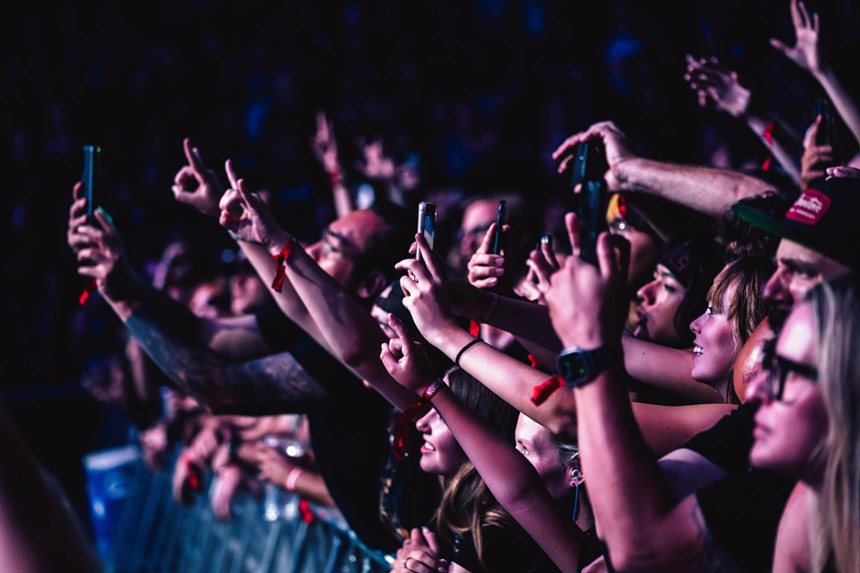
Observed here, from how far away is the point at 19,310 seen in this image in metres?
Answer: 8.06

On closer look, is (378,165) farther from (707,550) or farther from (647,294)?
(707,550)

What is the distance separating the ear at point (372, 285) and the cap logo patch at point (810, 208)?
1.85m

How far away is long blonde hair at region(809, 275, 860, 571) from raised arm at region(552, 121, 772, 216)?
5.07 ft

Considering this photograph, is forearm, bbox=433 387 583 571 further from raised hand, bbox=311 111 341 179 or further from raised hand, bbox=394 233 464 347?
raised hand, bbox=311 111 341 179

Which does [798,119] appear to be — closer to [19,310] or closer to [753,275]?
[753,275]

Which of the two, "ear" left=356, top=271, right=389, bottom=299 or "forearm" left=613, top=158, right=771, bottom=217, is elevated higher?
"forearm" left=613, top=158, right=771, bottom=217

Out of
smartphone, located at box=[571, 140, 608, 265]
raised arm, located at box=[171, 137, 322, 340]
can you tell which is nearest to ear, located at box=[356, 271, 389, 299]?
raised arm, located at box=[171, 137, 322, 340]

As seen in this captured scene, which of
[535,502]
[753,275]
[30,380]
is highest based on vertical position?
[753,275]

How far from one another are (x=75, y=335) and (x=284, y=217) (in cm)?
252

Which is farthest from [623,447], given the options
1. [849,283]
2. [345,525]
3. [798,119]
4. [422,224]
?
[798,119]

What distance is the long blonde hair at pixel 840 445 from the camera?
4.73 ft

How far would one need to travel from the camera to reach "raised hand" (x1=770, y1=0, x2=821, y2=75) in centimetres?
318

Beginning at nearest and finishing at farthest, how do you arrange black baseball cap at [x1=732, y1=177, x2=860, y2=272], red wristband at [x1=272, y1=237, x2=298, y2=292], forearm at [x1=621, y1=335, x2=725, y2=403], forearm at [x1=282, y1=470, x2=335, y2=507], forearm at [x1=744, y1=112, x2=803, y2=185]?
black baseball cap at [x1=732, y1=177, x2=860, y2=272]
forearm at [x1=621, y1=335, x2=725, y2=403]
red wristband at [x1=272, y1=237, x2=298, y2=292]
forearm at [x1=744, y1=112, x2=803, y2=185]
forearm at [x1=282, y1=470, x2=335, y2=507]

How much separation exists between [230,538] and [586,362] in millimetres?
3650
